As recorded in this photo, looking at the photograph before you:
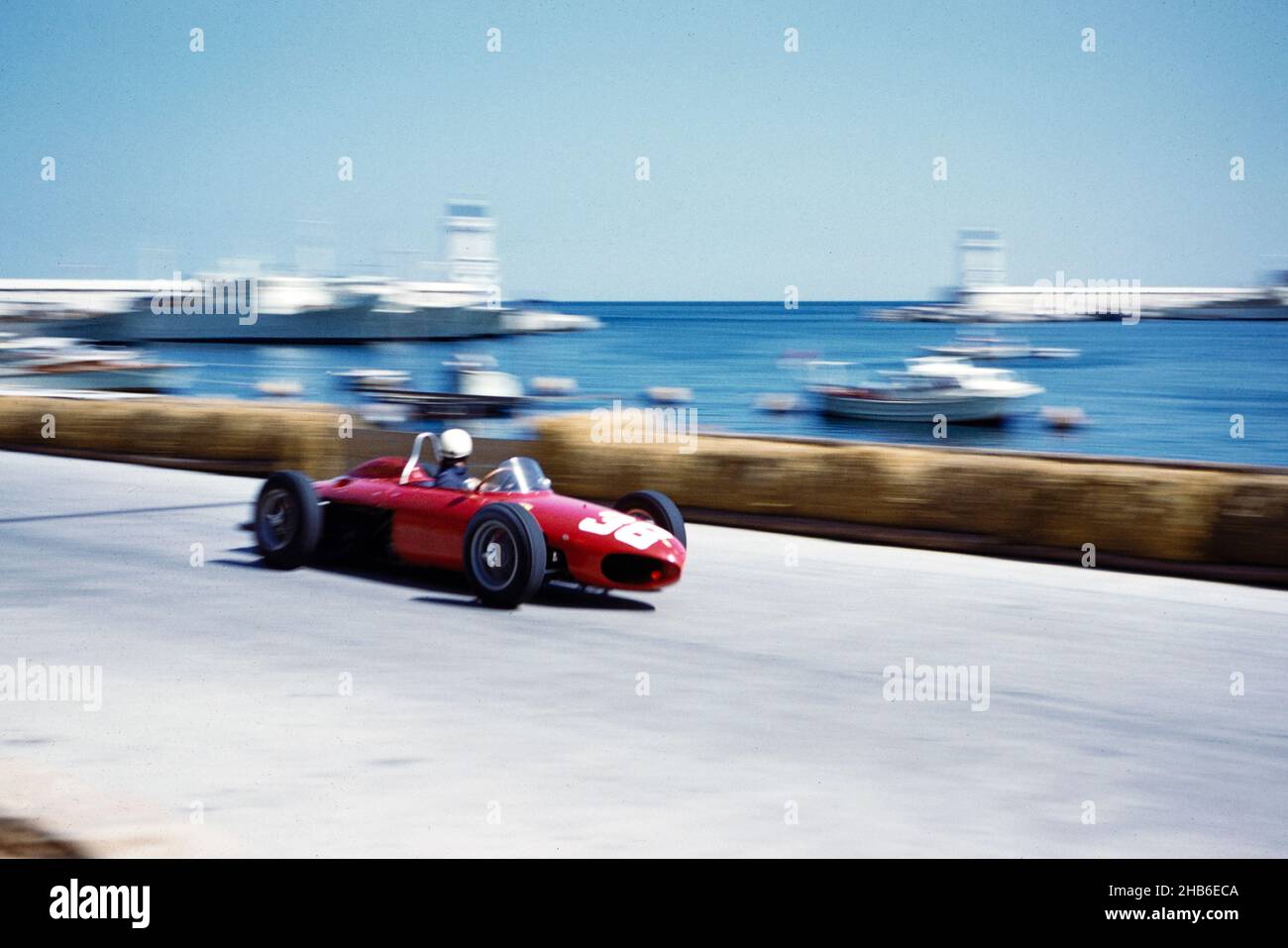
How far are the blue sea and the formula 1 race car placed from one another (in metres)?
5.63

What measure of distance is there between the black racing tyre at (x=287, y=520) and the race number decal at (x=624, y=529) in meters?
2.43

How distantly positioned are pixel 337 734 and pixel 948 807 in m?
2.79

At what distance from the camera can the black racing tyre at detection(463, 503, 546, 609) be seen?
31.0 ft

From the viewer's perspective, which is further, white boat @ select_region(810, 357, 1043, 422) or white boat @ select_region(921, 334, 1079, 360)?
white boat @ select_region(921, 334, 1079, 360)

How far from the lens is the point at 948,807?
5758 millimetres

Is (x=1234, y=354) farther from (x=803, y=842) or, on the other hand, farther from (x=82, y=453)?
(x=803, y=842)

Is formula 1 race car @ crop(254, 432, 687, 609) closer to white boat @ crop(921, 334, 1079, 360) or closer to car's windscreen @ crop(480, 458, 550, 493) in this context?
car's windscreen @ crop(480, 458, 550, 493)

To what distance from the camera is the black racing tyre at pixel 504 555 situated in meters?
9.45

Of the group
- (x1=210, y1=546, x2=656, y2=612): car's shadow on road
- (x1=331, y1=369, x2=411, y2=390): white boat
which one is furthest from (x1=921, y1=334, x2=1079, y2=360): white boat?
(x1=210, y1=546, x2=656, y2=612): car's shadow on road

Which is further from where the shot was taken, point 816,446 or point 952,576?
point 816,446

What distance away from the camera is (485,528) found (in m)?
9.78

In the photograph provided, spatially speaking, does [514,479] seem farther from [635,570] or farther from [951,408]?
[951,408]
